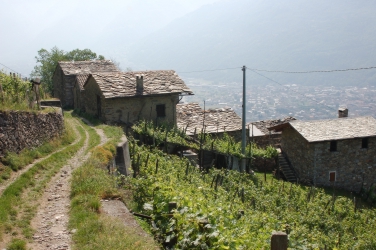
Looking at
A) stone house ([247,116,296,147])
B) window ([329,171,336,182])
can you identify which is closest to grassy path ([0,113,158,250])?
window ([329,171,336,182])

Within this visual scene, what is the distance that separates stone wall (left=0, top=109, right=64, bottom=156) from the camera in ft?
38.4

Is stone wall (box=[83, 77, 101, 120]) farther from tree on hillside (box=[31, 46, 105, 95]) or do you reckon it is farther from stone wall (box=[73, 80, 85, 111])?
tree on hillside (box=[31, 46, 105, 95])

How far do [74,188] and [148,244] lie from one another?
3.77 m

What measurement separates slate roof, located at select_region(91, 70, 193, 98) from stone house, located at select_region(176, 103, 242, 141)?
2.71 m

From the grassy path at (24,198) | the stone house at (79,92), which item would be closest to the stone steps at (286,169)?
the stone house at (79,92)

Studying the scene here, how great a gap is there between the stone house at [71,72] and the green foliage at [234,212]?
16.7 m

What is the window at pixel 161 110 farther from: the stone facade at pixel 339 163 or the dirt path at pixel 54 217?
the dirt path at pixel 54 217

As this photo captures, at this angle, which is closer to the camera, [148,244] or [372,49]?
[148,244]

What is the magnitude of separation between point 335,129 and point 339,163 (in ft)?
7.60

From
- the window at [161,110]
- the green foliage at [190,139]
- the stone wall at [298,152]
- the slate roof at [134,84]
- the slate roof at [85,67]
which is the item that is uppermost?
the slate roof at [85,67]

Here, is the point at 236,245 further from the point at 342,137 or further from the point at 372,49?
the point at 372,49

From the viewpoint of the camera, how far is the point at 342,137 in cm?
2822

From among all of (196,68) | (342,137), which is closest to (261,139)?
(342,137)

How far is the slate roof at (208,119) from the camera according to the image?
1118 inches
